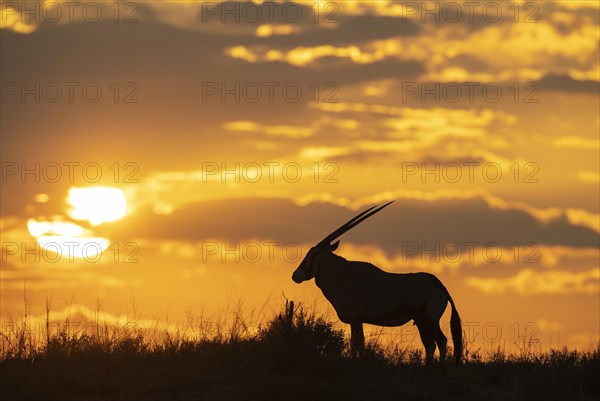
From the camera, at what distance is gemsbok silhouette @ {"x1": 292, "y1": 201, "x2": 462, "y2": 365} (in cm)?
1734

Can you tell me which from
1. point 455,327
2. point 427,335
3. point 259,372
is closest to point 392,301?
point 427,335

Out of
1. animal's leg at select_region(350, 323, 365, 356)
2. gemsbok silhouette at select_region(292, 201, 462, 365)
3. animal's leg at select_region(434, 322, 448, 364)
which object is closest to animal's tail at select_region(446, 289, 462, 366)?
gemsbok silhouette at select_region(292, 201, 462, 365)

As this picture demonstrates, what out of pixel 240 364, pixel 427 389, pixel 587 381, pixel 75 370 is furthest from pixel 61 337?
pixel 587 381

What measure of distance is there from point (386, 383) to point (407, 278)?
2.78 meters

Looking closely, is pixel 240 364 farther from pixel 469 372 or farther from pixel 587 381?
pixel 587 381

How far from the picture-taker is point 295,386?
46.7 feet

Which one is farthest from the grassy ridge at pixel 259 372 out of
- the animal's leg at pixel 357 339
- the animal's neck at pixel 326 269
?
the animal's neck at pixel 326 269

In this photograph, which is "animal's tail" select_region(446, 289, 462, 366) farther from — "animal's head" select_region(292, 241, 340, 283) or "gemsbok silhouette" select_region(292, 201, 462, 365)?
"animal's head" select_region(292, 241, 340, 283)

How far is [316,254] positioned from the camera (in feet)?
59.6

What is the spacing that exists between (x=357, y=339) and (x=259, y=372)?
8.35 ft

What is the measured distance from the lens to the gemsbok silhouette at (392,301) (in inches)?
683

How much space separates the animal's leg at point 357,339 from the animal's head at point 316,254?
1305 millimetres

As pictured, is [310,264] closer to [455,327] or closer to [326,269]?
[326,269]

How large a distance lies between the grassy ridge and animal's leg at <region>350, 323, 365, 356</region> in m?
0.18
